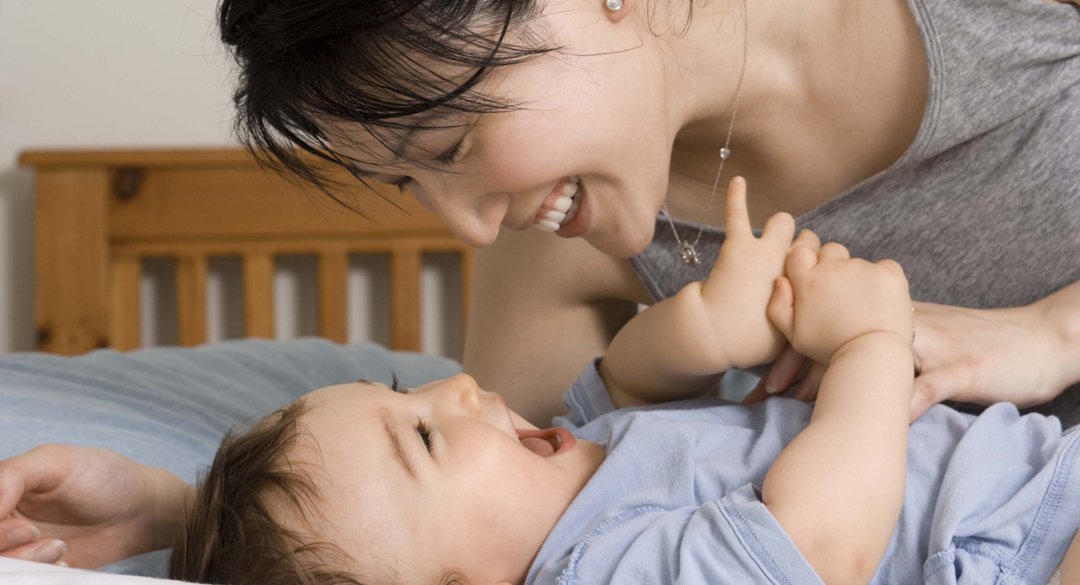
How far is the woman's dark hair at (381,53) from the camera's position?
95cm

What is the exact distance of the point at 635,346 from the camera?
119 cm

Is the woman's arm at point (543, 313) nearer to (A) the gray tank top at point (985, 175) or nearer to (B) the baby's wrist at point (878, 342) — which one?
(A) the gray tank top at point (985, 175)

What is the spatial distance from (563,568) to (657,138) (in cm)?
41

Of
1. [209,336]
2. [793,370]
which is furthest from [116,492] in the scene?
[209,336]

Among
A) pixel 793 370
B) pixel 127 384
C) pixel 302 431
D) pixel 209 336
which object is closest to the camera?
pixel 302 431

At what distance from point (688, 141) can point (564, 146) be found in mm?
365

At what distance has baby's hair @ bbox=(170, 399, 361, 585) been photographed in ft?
3.06

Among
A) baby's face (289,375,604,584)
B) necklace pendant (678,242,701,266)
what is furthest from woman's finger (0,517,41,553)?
necklace pendant (678,242,701,266)

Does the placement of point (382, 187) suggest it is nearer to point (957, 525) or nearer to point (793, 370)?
point (793, 370)

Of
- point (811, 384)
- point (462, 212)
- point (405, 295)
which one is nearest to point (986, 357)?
point (811, 384)

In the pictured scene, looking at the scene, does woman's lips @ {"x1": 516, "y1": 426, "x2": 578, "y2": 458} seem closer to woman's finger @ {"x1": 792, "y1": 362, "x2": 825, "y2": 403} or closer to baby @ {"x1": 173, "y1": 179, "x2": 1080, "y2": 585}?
baby @ {"x1": 173, "y1": 179, "x2": 1080, "y2": 585}

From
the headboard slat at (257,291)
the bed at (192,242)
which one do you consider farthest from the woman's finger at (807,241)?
the headboard slat at (257,291)

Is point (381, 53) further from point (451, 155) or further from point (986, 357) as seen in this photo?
point (986, 357)

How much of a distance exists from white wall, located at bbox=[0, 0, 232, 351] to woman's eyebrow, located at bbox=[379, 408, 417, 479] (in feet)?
5.26
